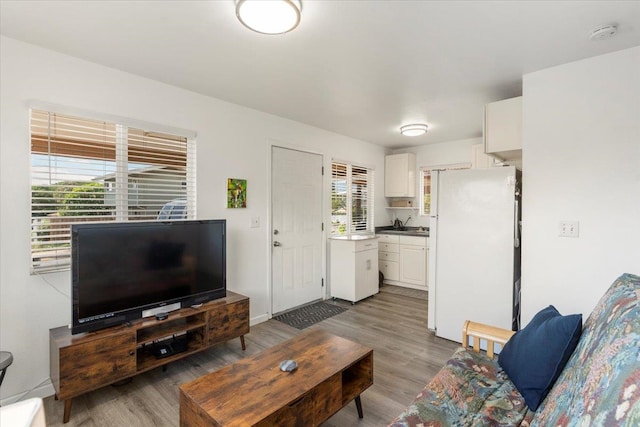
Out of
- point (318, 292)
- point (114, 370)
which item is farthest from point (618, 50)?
point (114, 370)

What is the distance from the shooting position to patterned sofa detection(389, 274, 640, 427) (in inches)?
31.1

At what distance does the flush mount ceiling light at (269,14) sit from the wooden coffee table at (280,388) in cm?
196

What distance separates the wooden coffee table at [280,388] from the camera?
1397mm

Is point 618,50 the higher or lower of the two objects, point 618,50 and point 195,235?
the higher

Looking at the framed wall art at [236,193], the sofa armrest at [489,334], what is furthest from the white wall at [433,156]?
the sofa armrest at [489,334]

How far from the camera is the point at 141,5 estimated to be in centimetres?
170

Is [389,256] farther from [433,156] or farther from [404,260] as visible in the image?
[433,156]

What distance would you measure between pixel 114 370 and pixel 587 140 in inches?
147

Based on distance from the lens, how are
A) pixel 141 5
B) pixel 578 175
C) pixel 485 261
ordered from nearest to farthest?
pixel 141 5
pixel 578 175
pixel 485 261

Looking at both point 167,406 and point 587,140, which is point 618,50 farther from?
point 167,406

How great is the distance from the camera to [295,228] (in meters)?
4.03

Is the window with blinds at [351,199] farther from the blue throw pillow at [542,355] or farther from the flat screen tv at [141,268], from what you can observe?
the blue throw pillow at [542,355]

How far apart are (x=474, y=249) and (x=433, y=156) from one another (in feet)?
9.17

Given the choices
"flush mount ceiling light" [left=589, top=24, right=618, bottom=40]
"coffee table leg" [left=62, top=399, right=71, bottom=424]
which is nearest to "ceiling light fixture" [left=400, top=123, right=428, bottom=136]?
"flush mount ceiling light" [left=589, top=24, right=618, bottom=40]
